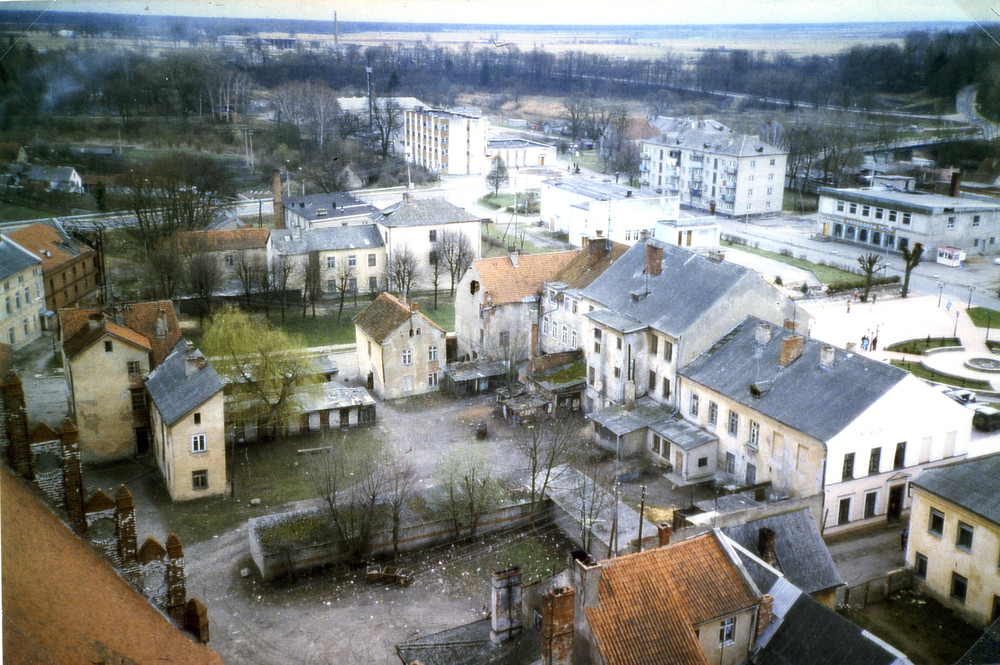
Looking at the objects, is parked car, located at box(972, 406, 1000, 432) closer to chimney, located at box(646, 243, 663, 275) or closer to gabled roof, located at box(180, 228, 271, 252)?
chimney, located at box(646, 243, 663, 275)

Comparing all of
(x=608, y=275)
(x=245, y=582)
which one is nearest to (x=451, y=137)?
(x=608, y=275)

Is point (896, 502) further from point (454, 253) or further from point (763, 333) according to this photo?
point (454, 253)

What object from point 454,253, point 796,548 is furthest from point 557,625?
point 454,253

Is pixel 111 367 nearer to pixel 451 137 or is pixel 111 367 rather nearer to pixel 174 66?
pixel 174 66

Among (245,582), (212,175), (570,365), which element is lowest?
(245,582)

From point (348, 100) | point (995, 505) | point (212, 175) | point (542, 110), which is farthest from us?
point (542, 110)

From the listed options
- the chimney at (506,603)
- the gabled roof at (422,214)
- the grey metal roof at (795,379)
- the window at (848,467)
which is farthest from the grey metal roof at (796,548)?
the gabled roof at (422,214)
